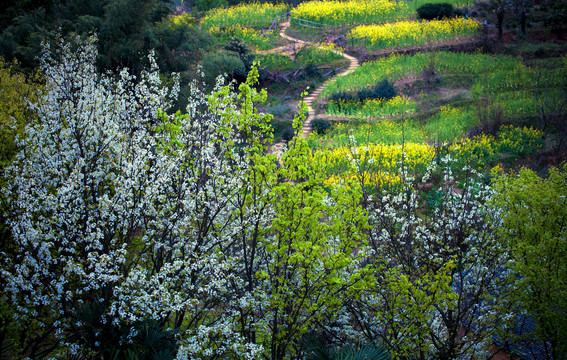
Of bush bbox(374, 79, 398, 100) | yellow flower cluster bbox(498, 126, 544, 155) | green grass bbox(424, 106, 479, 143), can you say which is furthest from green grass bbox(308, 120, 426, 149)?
yellow flower cluster bbox(498, 126, 544, 155)

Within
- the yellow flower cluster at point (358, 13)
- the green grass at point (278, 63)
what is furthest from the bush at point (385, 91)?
the yellow flower cluster at point (358, 13)

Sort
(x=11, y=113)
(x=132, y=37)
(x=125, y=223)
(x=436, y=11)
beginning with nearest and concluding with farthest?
(x=125, y=223)
(x=11, y=113)
(x=132, y=37)
(x=436, y=11)

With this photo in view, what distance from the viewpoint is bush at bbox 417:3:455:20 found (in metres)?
26.4

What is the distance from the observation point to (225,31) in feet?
95.9

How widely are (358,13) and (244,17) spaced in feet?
30.0

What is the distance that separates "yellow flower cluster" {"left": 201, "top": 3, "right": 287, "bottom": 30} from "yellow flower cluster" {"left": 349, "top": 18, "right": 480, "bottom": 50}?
32.8 ft

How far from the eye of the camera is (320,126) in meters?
17.2

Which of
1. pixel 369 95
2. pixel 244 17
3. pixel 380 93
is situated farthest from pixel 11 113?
pixel 244 17

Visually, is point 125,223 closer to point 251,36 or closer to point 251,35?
point 251,36

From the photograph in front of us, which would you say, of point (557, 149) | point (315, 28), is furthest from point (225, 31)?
point (557, 149)

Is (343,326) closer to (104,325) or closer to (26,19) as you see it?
(104,325)

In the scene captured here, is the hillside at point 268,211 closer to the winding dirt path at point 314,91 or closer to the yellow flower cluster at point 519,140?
the yellow flower cluster at point 519,140

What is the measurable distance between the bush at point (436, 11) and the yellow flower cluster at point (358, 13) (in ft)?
4.71

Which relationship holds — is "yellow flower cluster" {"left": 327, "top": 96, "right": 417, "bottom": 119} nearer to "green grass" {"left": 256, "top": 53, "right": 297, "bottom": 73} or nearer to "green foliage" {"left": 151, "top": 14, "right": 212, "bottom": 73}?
"green grass" {"left": 256, "top": 53, "right": 297, "bottom": 73}
